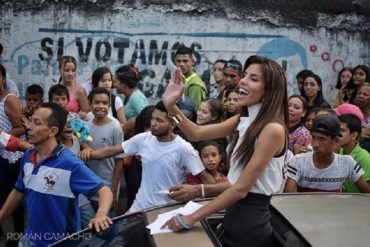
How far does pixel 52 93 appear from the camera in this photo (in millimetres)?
5805

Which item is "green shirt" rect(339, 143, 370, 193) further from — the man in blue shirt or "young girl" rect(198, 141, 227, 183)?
the man in blue shirt

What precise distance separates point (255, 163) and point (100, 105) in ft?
8.83

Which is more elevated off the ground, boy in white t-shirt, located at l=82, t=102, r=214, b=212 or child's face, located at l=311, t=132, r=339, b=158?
child's face, located at l=311, t=132, r=339, b=158

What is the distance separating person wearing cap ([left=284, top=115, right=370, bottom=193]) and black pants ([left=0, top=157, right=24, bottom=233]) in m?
2.56

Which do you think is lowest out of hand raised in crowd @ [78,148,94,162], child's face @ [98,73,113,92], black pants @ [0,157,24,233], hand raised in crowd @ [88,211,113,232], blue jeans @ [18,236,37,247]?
black pants @ [0,157,24,233]

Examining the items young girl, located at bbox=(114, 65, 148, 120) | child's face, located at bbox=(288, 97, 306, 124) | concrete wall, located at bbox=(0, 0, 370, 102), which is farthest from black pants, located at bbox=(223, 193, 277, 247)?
concrete wall, located at bbox=(0, 0, 370, 102)

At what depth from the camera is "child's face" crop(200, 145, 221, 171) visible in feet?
15.2

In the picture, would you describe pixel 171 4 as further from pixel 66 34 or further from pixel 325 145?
pixel 325 145

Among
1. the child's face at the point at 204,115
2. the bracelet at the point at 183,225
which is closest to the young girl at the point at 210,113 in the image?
the child's face at the point at 204,115

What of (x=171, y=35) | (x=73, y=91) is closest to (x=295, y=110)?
(x=73, y=91)

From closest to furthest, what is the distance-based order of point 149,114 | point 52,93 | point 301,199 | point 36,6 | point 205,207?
point 205,207, point 301,199, point 149,114, point 52,93, point 36,6

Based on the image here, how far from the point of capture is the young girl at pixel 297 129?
5.32m

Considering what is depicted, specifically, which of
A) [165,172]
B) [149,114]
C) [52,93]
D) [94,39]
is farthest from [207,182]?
[94,39]

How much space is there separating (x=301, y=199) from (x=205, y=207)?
53cm
